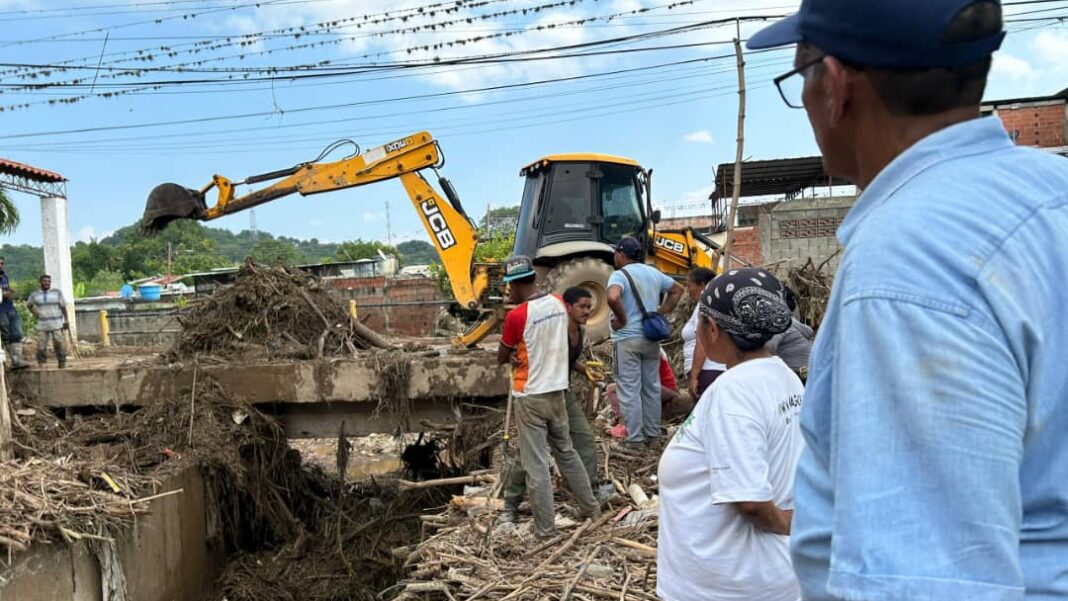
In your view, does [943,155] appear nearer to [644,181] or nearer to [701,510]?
[701,510]

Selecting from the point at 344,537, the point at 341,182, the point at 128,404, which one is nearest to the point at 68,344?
the point at 128,404

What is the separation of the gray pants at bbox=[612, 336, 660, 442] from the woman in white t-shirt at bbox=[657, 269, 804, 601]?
3723 millimetres

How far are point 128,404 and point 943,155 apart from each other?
9656 mm

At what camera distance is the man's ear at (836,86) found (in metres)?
1.01

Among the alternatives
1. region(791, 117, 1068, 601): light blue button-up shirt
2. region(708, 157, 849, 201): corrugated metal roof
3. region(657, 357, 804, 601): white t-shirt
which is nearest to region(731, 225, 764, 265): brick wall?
region(708, 157, 849, 201): corrugated metal roof

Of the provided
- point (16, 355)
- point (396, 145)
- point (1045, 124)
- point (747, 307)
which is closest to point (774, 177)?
point (1045, 124)

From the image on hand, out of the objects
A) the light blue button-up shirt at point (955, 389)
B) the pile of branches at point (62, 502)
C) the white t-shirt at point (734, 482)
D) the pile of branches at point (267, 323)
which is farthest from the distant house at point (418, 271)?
the light blue button-up shirt at point (955, 389)

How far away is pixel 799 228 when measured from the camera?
12.2 metres

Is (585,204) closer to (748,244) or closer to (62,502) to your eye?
(62,502)

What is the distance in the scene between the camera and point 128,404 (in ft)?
29.0

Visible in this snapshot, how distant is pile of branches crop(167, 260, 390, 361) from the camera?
9.05m

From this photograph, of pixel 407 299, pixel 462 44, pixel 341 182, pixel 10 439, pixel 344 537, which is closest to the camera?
pixel 10 439

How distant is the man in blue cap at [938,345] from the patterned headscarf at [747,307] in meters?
1.20

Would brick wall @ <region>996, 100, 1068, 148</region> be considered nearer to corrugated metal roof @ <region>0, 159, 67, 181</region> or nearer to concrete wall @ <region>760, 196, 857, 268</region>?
concrete wall @ <region>760, 196, 857, 268</region>
